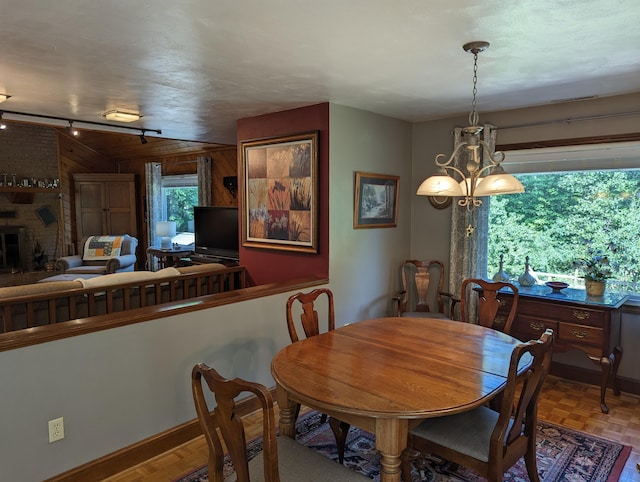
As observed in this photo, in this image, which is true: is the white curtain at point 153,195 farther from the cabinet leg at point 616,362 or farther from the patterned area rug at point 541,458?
the cabinet leg at point 616,362

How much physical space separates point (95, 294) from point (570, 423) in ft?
11.4

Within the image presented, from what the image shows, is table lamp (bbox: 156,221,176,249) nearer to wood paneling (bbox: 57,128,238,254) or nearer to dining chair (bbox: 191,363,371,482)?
wood paneling (bbox: 57,128,238,254)

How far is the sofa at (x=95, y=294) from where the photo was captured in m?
2.71

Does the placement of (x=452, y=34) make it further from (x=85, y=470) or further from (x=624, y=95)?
(x=85, y=470)

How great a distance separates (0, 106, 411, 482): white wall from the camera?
2146 millimetres

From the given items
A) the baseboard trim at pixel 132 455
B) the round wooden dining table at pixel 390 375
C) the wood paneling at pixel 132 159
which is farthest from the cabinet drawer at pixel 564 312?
the wood paneling at pixel 132 159

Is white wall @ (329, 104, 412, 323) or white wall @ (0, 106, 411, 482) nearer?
white wall @ (0, 106, 411, 482)

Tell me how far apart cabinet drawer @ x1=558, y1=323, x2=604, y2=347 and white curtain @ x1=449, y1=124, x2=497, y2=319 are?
84cm

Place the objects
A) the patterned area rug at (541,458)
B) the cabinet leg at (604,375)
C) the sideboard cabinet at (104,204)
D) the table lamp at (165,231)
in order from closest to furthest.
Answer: the patterned area rug at (541,458), the cabinet leg at (604,375), the table lamp at (165,231), the sideboard cabinet at (104,204)

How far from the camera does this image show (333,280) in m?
3.81

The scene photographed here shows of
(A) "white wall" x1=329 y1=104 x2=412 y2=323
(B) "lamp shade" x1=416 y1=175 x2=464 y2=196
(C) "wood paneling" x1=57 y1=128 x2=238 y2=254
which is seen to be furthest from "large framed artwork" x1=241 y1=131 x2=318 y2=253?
(C) "wood paneling" x1=57 y1=128 x2=238 y2=254

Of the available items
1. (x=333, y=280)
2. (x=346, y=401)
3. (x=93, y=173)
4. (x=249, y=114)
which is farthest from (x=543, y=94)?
(x=93, y=173)

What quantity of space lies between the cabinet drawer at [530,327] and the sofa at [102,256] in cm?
561

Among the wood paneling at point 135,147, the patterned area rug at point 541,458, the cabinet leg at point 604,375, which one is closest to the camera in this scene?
the patterned area rug at point 541,458
